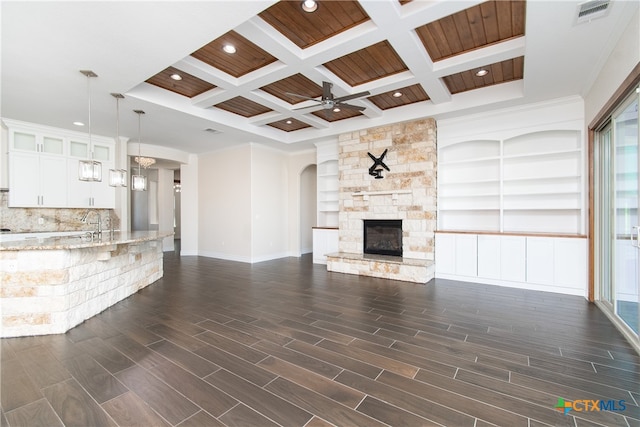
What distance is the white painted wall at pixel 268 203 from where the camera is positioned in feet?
24.6

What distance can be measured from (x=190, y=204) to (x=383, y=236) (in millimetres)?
5792

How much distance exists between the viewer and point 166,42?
3029mm

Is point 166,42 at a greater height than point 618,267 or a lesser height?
greater

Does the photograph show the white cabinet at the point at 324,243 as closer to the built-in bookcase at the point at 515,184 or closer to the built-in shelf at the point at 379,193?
the built-in shelf at the point at 379,193

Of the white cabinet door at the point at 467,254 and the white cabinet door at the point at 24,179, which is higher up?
the white cabinet door at the point at 24,179

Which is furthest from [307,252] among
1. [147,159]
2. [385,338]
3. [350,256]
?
[385,338]

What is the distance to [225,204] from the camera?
26.2 feet

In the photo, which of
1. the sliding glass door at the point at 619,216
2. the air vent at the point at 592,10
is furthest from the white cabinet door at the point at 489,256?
the air vent at the point at 592,10

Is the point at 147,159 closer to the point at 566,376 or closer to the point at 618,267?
the point at 566,376

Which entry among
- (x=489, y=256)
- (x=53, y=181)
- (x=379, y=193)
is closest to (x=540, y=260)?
(x=489, y=256)

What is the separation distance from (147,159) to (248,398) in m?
6.54

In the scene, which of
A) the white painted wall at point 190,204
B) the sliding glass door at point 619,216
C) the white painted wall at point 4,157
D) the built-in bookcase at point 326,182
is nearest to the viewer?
the sliding glass door at point 619,216

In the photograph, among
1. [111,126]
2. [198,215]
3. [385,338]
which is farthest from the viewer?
[198,215]

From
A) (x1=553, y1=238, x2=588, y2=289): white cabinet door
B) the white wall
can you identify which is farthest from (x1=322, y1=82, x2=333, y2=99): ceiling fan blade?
the white wall
